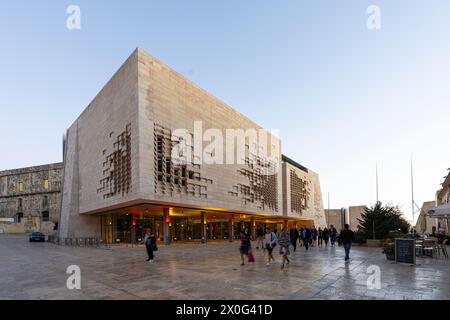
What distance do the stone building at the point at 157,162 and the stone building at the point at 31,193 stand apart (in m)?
28.2

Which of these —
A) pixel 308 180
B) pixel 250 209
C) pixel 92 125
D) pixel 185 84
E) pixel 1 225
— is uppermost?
pixel 185 84

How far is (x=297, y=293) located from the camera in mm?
8008

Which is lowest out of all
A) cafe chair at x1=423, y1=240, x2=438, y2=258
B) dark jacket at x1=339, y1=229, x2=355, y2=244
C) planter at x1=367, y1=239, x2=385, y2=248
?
planter at x1=367, y1=239, x2=385, y2=248

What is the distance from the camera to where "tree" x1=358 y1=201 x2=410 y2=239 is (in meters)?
26.7

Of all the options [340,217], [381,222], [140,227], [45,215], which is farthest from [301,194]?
[45,215]

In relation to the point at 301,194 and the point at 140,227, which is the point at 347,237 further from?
the point at 301,194

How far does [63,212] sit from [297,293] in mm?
43311

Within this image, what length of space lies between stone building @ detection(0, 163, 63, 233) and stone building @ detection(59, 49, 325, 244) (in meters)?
28.2

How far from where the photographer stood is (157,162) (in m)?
28.9

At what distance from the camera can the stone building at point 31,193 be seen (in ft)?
241

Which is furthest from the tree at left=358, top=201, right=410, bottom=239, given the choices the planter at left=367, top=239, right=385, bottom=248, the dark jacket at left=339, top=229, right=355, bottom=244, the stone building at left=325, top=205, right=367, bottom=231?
the stone building at left=325, top=205, right=367, bottom=231

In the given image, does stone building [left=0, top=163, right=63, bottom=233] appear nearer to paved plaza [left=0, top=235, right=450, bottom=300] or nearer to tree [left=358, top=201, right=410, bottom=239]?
tree [left=358, top=201, right=410, bottom=239]
